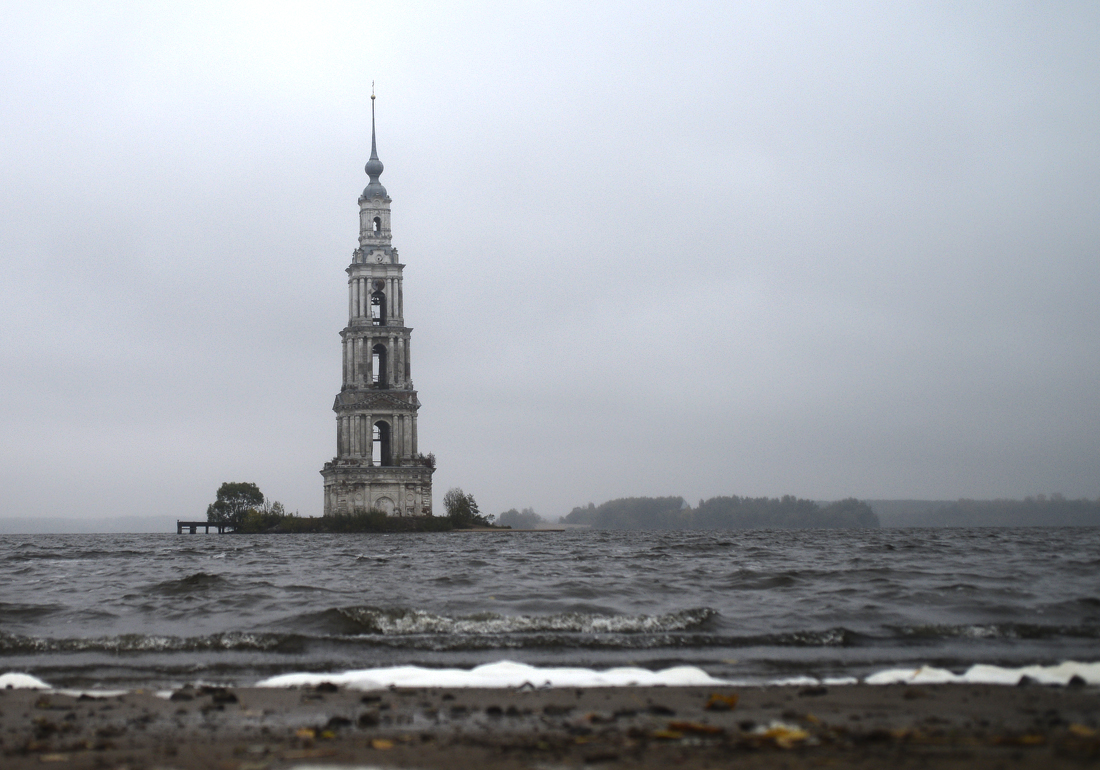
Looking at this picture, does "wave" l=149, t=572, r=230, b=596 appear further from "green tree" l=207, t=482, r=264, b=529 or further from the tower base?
"green tree" l=207, t=482, r=264, b=529

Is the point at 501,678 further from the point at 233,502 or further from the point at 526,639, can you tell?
the point at 233,502

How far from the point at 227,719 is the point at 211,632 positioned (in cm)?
670

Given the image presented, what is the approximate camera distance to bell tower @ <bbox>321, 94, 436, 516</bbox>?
350 feet

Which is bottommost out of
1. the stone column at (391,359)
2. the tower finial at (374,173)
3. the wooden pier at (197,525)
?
the wooden pier at (197,525)

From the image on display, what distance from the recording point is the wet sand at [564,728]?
6012 millimetres

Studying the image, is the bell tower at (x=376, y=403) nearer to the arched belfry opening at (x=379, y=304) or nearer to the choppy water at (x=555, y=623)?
the arched belfry opening at (x=379, y=304)

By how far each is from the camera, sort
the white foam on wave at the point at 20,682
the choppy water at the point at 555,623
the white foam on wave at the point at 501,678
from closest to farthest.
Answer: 1. the white foam on wave at the point at 501,678
2. the white foam on wave at the point at 20,682
3. the choppy water at the point at 555,623

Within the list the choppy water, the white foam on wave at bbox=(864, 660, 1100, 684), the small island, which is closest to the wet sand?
the white foam on wave at bbox=(864, 660, 1100, 684)

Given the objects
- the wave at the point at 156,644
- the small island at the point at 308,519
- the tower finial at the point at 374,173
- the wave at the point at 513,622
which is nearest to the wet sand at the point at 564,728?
the wave at the point at 156,644

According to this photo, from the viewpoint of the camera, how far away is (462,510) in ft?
376

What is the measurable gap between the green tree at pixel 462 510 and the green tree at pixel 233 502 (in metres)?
27.9

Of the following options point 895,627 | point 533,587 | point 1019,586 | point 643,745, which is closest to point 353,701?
point 643,745

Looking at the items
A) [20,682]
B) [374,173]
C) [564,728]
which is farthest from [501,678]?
[374,173]

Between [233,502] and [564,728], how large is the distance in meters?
130
